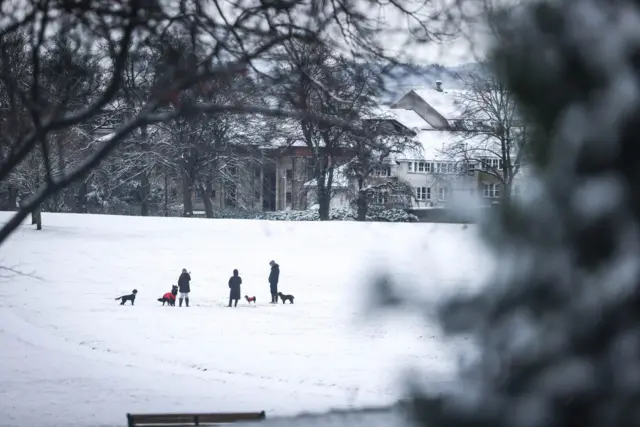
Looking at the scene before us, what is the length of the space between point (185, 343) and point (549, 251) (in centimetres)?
2005

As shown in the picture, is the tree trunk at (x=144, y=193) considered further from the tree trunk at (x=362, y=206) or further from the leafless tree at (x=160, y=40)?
the leafless tree at (x=160, y=40)

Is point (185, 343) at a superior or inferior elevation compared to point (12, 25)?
inferior

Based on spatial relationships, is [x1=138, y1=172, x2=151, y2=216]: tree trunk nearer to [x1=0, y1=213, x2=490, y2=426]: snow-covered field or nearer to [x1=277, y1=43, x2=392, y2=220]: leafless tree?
[x1=0, y1=213, x2=490, y2=426]: snow-covered field

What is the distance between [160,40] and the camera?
716cm

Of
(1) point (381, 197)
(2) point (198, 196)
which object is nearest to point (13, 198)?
(2) point (198, 196)

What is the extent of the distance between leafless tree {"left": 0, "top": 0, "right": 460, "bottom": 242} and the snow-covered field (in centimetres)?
171

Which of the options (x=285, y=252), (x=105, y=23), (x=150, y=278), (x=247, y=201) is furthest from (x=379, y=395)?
(x=247, y=201)

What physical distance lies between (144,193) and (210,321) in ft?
61.7

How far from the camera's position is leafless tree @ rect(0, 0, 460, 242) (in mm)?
5891

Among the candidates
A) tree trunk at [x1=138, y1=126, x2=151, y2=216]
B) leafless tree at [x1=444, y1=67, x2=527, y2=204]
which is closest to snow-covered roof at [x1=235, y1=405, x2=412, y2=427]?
leafless tree at [x1=444, y1=67, x2=527, y2=204]

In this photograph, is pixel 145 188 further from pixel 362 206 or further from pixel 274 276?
pixel 274 276

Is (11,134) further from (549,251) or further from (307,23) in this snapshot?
(549,251)

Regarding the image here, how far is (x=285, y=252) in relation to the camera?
122 ft

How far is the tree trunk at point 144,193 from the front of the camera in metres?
37.2
